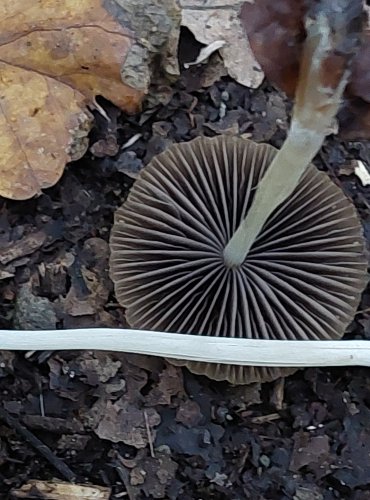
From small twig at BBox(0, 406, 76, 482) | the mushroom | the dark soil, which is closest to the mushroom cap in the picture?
the mushroom

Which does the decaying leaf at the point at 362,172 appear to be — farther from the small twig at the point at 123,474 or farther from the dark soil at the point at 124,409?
the small twig at the point at 123,474

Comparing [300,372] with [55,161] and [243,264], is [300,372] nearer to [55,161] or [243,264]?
[243,264]

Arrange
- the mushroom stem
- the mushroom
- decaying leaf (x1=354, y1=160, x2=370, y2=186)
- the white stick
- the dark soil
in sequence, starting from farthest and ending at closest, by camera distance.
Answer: decaying leaf (x1=354, y1=160, x2=370, y2=186) < the dark soil < the mushroom < the white stick < the mushroom stem

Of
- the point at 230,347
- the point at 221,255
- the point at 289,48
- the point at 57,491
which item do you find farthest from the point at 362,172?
the point at 57,491

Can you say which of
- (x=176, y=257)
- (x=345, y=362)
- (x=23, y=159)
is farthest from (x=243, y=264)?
(x=23, y=159)

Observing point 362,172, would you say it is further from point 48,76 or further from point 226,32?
point 48,76

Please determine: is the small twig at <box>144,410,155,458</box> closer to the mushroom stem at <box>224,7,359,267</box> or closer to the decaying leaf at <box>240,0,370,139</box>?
the mushroom stem at <box>224,7,359,267</box>
